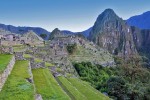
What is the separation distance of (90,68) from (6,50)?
65.1 m

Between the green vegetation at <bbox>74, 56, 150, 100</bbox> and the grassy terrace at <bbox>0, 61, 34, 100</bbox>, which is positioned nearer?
the grassy terrace at <bbox>0, 61, 34, 100</bbox>

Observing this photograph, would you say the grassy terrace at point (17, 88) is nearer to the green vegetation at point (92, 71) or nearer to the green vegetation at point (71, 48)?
the green vegetation at point (92, 71)

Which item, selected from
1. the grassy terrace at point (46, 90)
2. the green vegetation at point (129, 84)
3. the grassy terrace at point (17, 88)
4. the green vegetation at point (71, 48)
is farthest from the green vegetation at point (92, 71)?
the grassy terrace at point (17, 88)

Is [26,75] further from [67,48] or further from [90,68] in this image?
[67,48]

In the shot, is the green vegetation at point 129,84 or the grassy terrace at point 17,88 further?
the green vegetation at point 129,84

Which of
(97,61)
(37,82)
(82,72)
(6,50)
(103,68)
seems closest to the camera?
(37,82)

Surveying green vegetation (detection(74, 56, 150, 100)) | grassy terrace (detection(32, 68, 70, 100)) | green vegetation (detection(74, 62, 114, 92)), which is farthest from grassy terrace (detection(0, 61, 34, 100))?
green vegetation (detection(74, 62, 114, 92))

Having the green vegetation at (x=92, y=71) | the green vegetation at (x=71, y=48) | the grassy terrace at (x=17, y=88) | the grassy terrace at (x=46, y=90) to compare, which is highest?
the grassy terrace at (x=17, y=88)

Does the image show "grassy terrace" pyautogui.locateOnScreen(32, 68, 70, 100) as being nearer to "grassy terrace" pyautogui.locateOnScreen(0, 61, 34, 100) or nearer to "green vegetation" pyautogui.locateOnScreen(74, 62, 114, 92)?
"grassy terrace" pyautogui.locateOnScreen(0, 61, 34, 100)

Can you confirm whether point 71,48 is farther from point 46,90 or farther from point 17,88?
point 17,88

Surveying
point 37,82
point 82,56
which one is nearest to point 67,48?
point 82,56

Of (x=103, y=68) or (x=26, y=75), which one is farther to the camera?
(x=103, y=68)

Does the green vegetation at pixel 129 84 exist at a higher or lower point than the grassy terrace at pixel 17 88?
lower

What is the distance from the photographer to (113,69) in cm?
11869
